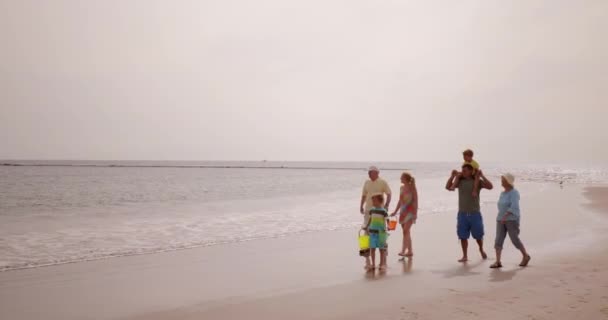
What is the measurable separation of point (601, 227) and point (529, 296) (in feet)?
31.1

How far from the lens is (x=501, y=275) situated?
7.76m

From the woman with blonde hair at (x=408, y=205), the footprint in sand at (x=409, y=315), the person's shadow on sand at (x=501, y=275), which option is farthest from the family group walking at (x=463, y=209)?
the footprint in sand at (x=409, y=315)

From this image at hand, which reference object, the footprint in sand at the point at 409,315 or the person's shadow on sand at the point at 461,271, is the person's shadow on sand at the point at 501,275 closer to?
the person's shadow on sand at the point at 461,271

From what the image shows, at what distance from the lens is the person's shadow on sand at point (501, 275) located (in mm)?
7457

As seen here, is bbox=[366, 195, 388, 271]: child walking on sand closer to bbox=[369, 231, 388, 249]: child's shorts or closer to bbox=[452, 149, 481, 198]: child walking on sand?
bbox=[369, 231, 388, 249]: child's shorts

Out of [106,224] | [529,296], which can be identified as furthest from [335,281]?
[106,224]

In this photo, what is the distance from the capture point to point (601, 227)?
13867 mm

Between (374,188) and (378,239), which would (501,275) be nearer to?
(378,239)

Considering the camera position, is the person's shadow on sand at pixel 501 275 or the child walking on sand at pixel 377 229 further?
the child walking on sand at pixel 377 229

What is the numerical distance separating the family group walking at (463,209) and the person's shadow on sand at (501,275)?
0.34m

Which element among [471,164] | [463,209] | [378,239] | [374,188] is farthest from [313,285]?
[471,164]

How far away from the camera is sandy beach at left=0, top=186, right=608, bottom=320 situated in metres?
5.89

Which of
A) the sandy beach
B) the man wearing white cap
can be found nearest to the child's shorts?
the man wearing white cap

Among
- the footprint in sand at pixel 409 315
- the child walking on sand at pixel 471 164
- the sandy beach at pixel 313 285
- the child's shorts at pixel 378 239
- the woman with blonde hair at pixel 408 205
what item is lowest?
the sandy beach at pixel 313 285
